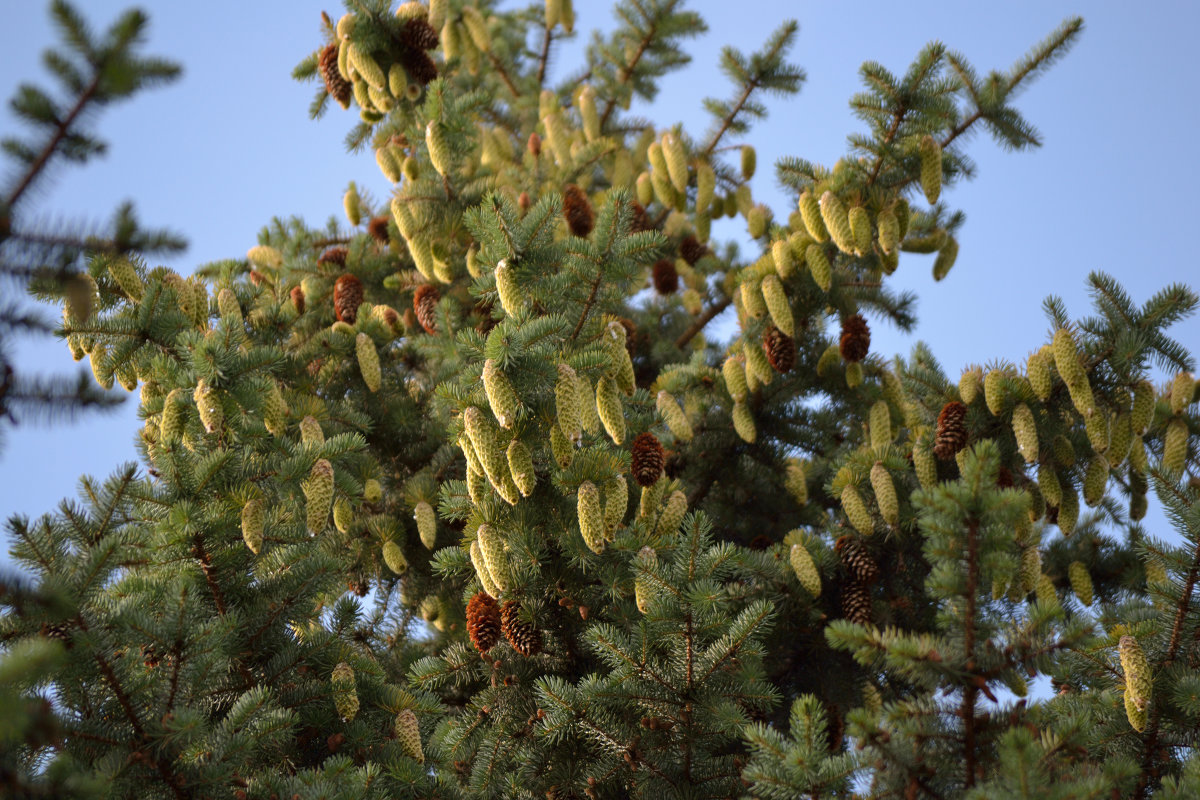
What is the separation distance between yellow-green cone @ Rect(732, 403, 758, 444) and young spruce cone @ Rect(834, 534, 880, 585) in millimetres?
807

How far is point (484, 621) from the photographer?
3.72 metres

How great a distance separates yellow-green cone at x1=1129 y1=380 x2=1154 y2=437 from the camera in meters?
3.99

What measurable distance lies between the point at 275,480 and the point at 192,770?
1160 mm

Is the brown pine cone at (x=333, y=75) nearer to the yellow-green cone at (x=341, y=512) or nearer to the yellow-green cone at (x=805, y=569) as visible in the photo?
the yellow-green cone at (x=341, y=512)

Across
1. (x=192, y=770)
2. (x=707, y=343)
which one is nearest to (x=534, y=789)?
(x=192, y=770)

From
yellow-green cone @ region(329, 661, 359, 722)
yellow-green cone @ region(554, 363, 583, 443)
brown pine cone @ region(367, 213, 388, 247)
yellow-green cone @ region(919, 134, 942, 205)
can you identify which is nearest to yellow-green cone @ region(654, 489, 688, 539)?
yellow-green cone @ region(554, 363, 583, 443)

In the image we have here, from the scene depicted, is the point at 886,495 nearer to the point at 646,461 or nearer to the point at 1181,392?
the point at 646,461

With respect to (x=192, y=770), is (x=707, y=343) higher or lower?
higher

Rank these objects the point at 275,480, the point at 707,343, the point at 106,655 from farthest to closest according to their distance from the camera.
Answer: the point at 707,343
the point at 275,480
the point at 106,655

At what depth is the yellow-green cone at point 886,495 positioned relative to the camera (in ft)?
13.1

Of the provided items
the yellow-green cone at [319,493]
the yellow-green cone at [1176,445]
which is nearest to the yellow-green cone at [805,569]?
the yellow-green cone at [1176,445]

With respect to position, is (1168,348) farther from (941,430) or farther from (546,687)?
(546,687)

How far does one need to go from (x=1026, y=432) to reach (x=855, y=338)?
1.13 m

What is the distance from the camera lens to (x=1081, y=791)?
2.17m
